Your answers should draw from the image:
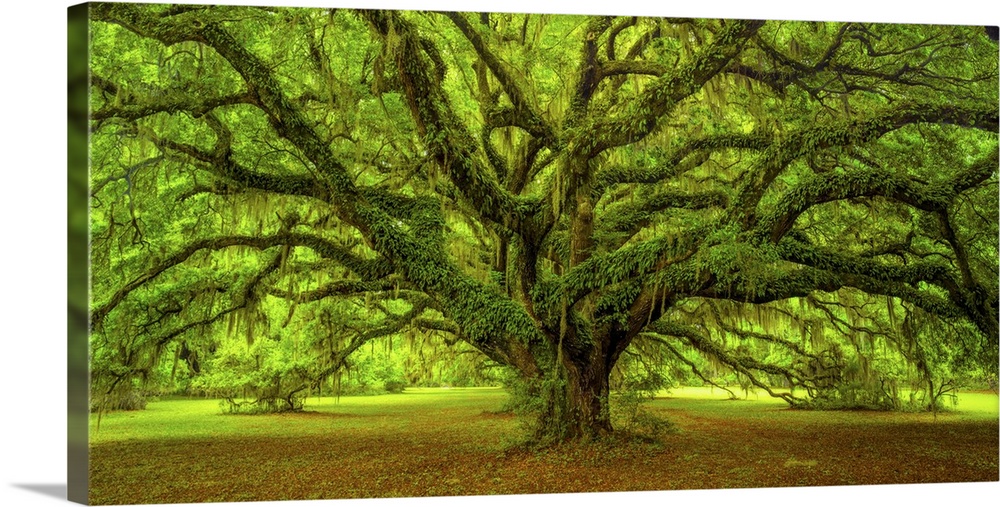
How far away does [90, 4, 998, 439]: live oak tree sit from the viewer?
25.8 ft

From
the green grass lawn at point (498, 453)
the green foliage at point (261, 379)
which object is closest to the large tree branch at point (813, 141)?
the green grass lawn at point (498, 453)

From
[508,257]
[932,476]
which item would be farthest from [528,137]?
[932,476]

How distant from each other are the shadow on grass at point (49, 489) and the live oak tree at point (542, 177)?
844 mm

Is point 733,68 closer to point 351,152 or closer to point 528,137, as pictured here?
point 528,137

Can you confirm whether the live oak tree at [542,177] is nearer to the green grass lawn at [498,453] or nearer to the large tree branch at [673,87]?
the large tree branch at [673,87]

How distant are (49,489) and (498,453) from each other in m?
3.84

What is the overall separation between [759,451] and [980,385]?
243cm

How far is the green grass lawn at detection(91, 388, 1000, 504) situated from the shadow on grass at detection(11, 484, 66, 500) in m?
0.40

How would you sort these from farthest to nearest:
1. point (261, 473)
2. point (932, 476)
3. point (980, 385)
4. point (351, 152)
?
point (351, 152) → point (980, 385) → point (932, 476) → point (261, 473)

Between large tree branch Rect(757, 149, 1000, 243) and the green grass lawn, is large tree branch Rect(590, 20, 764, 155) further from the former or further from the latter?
the green grass lawn

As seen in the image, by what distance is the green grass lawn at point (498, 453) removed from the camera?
7.59 metres

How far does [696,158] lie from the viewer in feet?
31.8

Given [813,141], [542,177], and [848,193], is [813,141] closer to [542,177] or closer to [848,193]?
[848,193]

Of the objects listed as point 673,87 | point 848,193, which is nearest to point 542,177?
point 673,87
